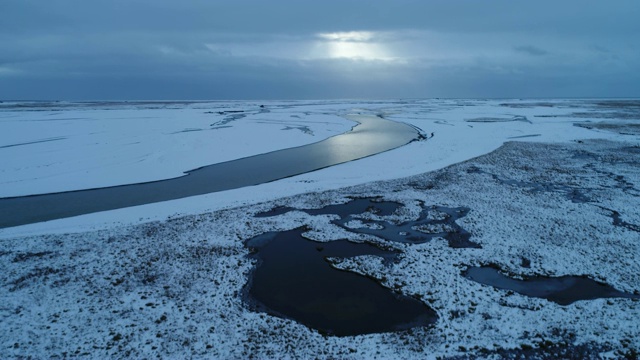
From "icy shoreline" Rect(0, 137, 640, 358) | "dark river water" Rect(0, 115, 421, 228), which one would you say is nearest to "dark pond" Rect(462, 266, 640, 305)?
"icy shoreline" Rect(0, 137, 640, 358)

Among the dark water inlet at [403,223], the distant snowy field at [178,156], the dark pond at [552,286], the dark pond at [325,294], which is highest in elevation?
the distant snowy field at [178,156]

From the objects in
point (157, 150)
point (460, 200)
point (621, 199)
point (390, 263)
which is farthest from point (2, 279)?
point (621, 199)

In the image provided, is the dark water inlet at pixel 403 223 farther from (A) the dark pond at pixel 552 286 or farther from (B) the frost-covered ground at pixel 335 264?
(A) the dark pond at pixel 552 286

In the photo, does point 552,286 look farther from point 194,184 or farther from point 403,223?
point 194,184

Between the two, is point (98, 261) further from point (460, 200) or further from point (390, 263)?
point (460, 200)

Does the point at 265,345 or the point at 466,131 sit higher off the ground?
the point at 466,131

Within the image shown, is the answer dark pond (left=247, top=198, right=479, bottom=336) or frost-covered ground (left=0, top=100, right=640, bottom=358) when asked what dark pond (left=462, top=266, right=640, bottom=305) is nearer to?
frost-covered ground (left=0, top=100, right=640, bottom=358)

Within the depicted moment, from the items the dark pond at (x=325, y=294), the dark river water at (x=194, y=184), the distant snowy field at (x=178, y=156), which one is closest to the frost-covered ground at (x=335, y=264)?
the distant snowy field at (x=178, y=156)
